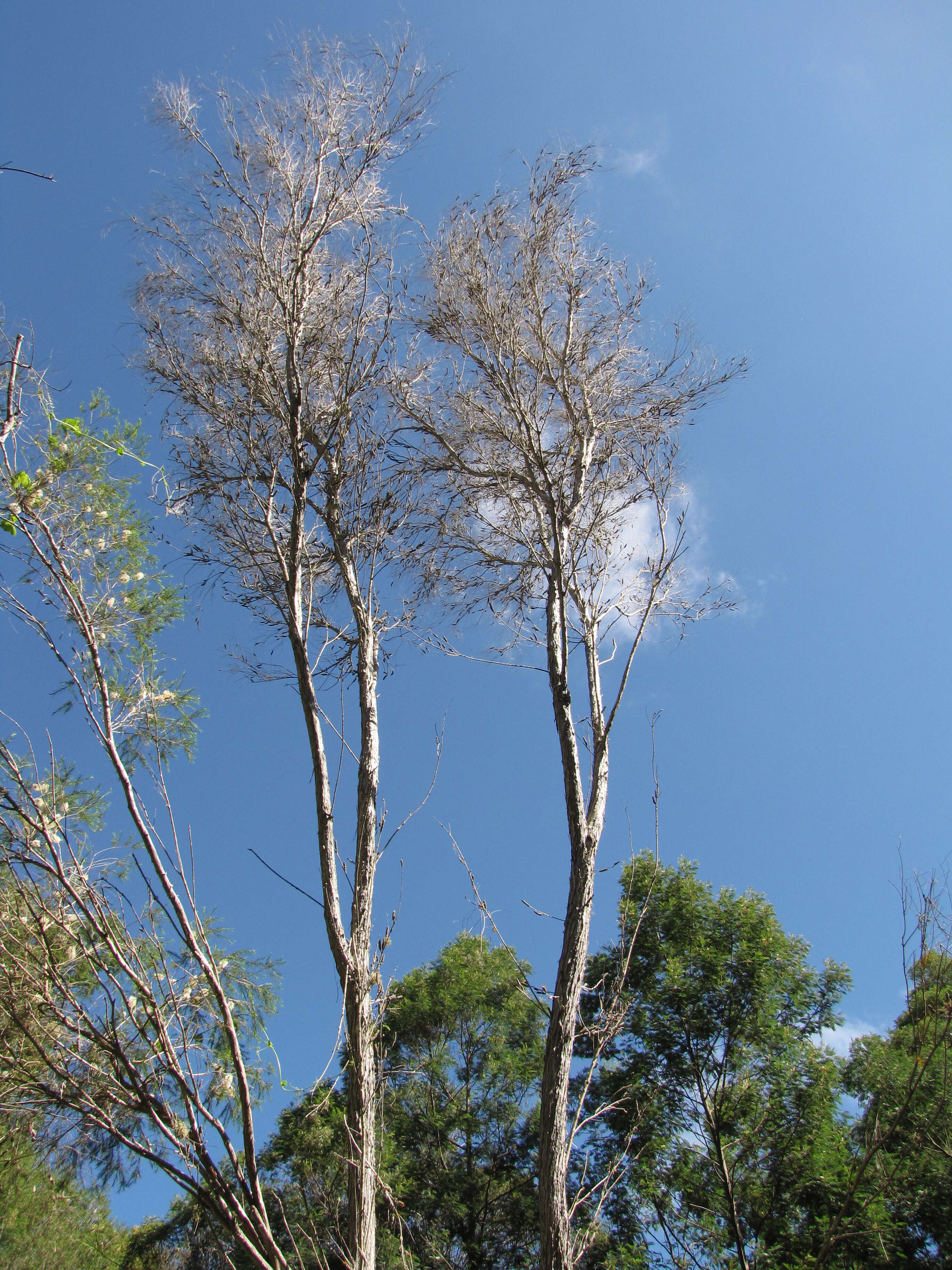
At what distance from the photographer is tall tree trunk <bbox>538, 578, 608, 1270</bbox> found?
294cm

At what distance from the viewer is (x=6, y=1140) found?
5.04 metres

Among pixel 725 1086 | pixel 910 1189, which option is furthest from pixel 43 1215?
pixel 910 1189

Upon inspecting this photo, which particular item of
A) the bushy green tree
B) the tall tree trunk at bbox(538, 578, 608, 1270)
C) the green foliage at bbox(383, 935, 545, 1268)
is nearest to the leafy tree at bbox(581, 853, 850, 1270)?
the bushy green tree

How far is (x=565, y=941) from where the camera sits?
3602 mm

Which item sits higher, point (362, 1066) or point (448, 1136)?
point (448, 1136)

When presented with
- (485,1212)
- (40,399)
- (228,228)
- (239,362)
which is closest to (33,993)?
(40,399)

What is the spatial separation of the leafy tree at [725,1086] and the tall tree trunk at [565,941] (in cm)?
382

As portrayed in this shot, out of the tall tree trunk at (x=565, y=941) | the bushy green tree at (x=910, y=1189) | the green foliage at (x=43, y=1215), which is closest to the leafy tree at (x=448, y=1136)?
the green foliage at (x=43, y=1215)

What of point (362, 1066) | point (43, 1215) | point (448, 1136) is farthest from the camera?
point (448, 1136)

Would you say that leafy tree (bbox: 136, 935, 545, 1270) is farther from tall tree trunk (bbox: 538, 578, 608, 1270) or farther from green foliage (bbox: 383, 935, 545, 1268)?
tall tree trunk (bbox: 538, 578, 608, 1270)

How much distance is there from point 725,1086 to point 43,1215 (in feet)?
22.5

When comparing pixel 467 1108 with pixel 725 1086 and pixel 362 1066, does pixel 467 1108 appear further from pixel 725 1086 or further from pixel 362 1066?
pixel 362 1066

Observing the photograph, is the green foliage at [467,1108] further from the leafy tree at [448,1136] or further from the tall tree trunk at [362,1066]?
the tall tree trunk at [362,1066]

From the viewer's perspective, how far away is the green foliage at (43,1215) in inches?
249
